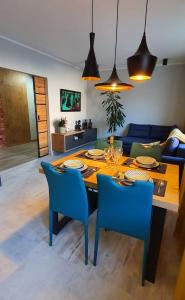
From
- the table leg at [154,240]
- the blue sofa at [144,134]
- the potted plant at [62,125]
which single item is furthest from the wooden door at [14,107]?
the table leg at [154,240]

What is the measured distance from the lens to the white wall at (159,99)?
4.66 metres

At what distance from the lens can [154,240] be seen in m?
1.30

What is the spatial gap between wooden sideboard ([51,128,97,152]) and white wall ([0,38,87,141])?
0.33 m

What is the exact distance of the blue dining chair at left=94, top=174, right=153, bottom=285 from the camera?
1174 mm

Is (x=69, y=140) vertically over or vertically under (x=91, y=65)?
under

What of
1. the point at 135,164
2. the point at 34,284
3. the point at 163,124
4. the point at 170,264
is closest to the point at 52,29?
the point at 135,164

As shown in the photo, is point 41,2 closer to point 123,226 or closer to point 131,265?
point 123,226

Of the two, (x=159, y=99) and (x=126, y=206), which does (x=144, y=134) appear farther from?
(x=126, y=206)

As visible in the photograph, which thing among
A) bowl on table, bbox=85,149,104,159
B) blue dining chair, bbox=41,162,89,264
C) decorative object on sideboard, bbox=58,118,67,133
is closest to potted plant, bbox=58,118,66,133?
decorative object on sideboard, bbox=58,118,67,133

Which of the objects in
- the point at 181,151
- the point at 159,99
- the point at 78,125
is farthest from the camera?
the point at 78,125

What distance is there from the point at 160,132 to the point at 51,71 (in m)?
3.42

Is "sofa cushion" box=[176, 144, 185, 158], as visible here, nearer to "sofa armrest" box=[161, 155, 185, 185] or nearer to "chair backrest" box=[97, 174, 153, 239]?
"sofa armrest" box=[161, 155, 185, 185]

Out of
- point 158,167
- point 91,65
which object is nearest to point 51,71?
point 91,65

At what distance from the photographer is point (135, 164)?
178cm
